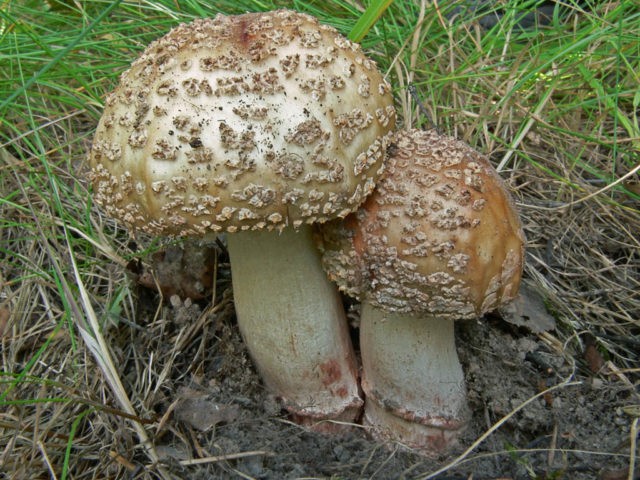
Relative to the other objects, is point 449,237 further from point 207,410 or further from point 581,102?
point 581,102

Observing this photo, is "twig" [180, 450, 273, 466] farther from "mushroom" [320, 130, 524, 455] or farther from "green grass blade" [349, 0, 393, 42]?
"green grass blade" [349, 0, 393, 42]

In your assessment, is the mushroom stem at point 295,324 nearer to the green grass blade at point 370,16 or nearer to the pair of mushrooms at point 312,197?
the pair of mushrooms at point 312,197

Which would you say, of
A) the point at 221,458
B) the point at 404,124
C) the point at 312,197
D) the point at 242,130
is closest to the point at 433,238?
the point at 312,197

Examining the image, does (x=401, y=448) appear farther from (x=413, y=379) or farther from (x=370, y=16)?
(x=370, y=16)

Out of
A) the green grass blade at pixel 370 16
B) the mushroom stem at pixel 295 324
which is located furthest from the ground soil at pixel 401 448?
the green grass blade at pixel 370 16

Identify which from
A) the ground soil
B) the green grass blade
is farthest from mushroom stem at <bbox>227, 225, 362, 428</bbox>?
the green grass blade

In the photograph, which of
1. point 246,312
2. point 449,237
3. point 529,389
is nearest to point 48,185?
point 246,312
